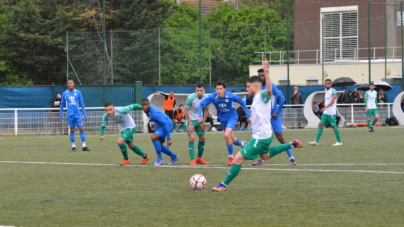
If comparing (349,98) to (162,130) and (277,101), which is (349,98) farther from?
(162,130)

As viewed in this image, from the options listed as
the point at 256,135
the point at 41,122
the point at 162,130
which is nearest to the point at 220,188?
the point at 256,135

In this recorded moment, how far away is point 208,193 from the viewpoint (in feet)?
28.6

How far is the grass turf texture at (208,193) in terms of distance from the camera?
6785 mm

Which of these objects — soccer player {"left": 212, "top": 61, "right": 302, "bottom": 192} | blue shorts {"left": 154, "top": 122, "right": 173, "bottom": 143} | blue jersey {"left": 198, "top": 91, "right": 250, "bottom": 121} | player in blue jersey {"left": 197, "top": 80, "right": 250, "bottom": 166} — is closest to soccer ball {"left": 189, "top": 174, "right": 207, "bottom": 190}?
soccer player {"left": 212, "top": 61, "right": 302, "bottom": 192}

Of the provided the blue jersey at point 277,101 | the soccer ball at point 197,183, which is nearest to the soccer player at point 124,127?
the blue jersey at point 277,101

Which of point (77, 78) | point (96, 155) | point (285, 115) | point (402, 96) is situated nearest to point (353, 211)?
point (96, 155)

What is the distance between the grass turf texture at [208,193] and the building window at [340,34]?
87.4 ft

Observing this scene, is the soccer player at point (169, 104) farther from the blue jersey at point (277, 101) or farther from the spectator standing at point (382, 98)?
the blue jersey at point (277, 101)

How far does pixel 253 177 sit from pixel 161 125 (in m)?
3.18

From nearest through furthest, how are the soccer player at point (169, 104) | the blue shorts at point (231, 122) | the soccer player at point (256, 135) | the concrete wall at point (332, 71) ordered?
the soccer player at point (256, 135) → the blue shorts at point (231, 122) → the soccer player at point (169, 104) → the concrete wall at point (332, 71)

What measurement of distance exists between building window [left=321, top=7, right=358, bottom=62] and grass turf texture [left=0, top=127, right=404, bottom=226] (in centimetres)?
2662

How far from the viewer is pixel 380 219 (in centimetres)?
657

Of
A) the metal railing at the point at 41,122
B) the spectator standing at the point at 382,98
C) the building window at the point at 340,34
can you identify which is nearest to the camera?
the metal railing at the point at 41,122

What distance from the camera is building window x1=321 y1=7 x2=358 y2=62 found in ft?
132
